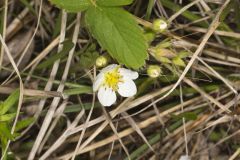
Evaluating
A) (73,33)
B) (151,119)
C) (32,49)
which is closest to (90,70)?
(73,33)

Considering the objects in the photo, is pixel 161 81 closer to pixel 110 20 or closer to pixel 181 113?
pixel 181 113

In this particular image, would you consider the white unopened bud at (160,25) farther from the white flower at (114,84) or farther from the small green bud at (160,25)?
the white flower at (114,84)

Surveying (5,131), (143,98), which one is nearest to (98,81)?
(143,98)

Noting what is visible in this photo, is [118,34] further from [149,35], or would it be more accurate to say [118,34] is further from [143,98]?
[143,98]

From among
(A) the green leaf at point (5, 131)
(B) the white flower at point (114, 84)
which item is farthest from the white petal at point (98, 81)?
(A) the green leaf at point (5, 131)

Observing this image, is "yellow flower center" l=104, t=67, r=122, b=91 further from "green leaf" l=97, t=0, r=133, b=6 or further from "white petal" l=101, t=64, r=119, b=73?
"green leaf" l=97, t=0, r=133, b=6

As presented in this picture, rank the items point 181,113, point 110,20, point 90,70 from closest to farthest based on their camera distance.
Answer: point 110,20 → point 90,70 → point 181,113

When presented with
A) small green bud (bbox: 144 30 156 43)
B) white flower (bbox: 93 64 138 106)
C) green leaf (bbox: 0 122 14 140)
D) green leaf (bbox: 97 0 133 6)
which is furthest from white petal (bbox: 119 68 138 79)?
green leaf (bbox: 0 122 14 140)
